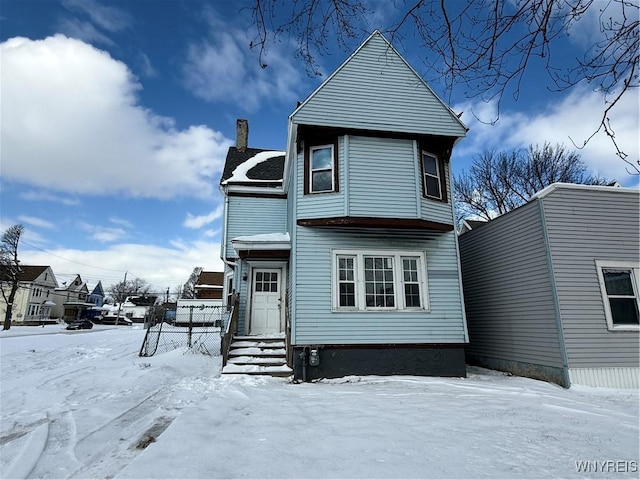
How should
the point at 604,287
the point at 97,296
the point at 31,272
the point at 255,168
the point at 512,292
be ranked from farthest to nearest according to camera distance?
the point at 97,296 → the point at 31,272 → the point at 255,168 → the point at 512,292 → the point at 604,287

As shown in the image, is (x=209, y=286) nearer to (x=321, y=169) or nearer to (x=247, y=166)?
(x=247, y=166)

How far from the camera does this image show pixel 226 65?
18.5 ft

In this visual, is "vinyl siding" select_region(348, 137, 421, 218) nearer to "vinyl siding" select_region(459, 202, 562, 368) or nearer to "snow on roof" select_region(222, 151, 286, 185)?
"vinyl siding" select_region(459, 202, 562, 368)

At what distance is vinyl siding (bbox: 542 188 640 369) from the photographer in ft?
26.1

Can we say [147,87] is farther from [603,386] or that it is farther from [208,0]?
[603,386]

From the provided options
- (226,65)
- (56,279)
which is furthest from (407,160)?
(56,279)

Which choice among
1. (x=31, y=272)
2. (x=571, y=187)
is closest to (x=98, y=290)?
(x=31, y=272)

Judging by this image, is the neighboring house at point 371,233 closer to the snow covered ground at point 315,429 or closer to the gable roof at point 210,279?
the snow covered ground at point 315,429

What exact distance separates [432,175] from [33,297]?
5659 cm

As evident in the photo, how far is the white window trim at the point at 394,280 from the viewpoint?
883 cm

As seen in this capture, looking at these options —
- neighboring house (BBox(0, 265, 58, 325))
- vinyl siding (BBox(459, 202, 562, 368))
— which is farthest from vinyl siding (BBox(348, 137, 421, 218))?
neighboring house (BBox(0, 265, 58, 325))

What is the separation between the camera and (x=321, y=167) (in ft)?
31.9

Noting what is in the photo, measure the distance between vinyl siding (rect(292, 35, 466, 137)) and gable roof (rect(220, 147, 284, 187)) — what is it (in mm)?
4782

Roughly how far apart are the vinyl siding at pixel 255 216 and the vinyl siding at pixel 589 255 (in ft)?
29.5
